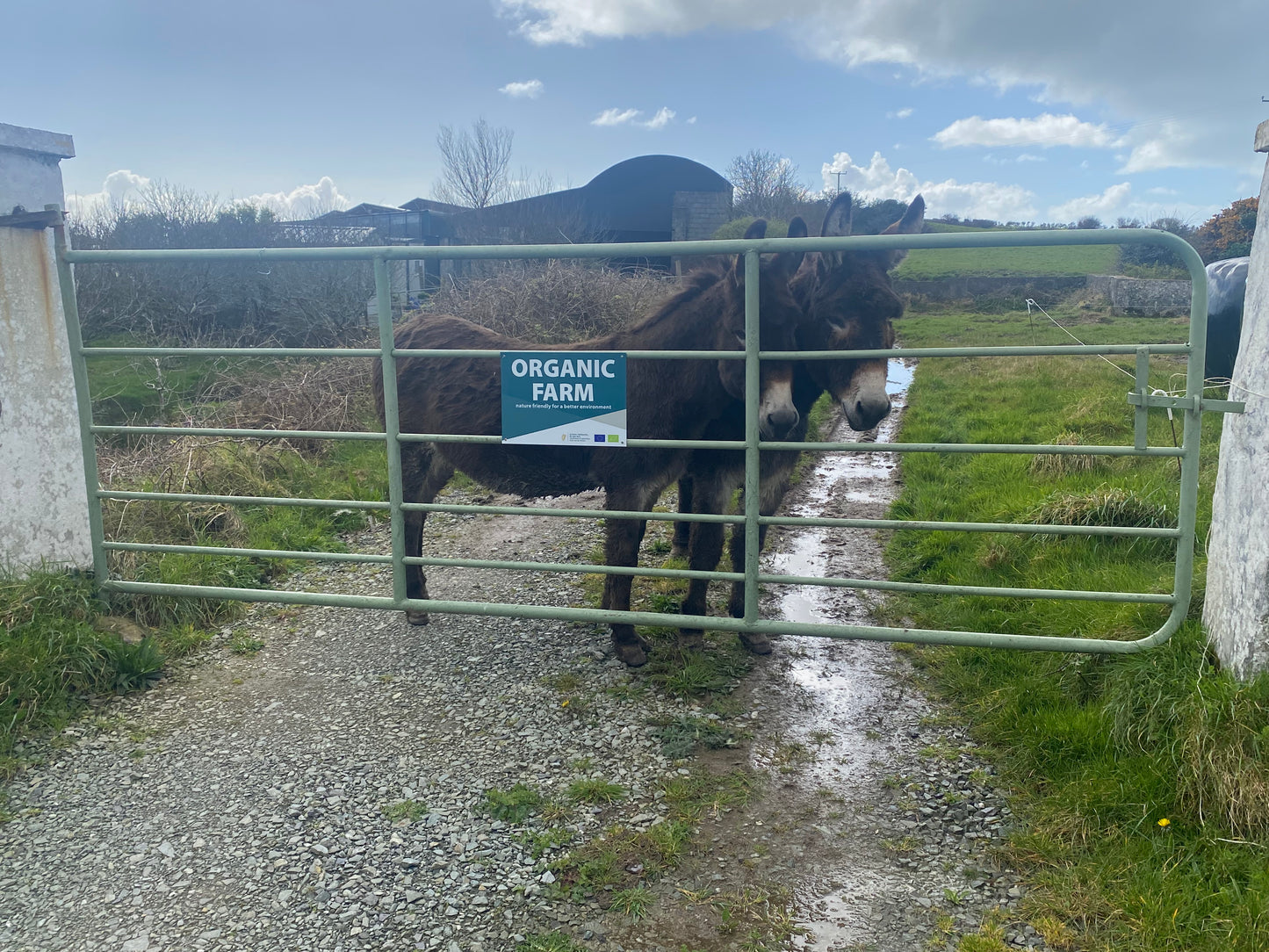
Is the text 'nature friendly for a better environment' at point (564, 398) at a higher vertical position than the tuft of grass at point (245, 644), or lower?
higher

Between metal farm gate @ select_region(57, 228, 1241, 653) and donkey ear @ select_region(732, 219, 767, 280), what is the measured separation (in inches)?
12.7

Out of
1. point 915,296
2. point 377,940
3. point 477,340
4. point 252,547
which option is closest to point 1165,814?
point 377,940

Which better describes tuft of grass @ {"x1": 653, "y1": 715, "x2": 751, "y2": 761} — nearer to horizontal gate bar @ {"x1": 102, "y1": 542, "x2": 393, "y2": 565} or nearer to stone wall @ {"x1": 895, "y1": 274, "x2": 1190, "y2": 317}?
horizontal gate bar @ {"x1": 102, "y1": 542, "x2": 393, "y2": 565}

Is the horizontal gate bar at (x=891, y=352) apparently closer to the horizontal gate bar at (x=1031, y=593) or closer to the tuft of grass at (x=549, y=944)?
the horizontal gate bar at (x=1031, y=593)

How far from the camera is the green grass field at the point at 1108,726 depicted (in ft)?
7.92

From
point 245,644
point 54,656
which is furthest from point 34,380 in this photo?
point 245,644

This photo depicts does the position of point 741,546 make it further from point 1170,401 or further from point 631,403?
point 1170,401

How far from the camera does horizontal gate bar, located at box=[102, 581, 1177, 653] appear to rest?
3352 mm

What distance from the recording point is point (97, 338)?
554 inches

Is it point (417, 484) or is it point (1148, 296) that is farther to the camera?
point (1148, 296)

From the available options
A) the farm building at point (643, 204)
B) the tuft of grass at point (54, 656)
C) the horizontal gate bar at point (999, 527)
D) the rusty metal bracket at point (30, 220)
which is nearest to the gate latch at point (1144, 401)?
the horizontal gate bar at point (999, 527)

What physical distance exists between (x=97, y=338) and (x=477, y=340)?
12006 mm

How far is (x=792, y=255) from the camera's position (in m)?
4.26

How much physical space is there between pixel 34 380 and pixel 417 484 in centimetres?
203
